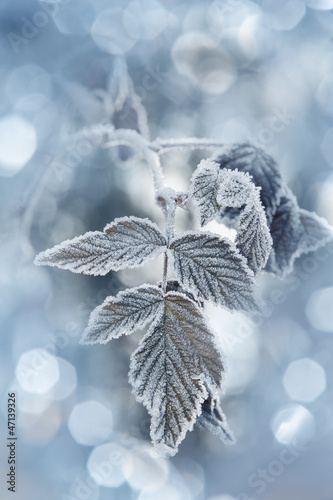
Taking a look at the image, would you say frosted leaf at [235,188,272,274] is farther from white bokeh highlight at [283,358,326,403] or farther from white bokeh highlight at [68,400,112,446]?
white bokeh highlight at [283,358,326,403]

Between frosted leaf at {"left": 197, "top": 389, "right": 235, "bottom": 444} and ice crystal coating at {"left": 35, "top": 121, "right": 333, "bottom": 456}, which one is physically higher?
ice crystal coating at {"left": 35, "top": 121, "right": 333, "bottom": 456}

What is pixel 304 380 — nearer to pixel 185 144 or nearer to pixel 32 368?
pixel 32 368

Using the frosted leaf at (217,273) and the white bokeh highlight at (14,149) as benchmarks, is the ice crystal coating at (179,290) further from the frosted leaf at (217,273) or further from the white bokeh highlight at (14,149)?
the white bokeh highlight at (14,149)

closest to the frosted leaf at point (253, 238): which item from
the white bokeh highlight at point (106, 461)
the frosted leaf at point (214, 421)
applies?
the frosted leaf at point (214, 421)

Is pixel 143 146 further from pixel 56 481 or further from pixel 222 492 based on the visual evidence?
pixel 222 492

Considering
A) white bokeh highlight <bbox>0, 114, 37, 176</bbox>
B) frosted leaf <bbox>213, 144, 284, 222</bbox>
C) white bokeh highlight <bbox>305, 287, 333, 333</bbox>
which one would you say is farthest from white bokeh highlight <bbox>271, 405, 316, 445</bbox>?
frosted leaf <bbox>213, 144, 284, 222</bbox>

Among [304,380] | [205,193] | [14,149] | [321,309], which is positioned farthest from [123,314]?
[321,309]
